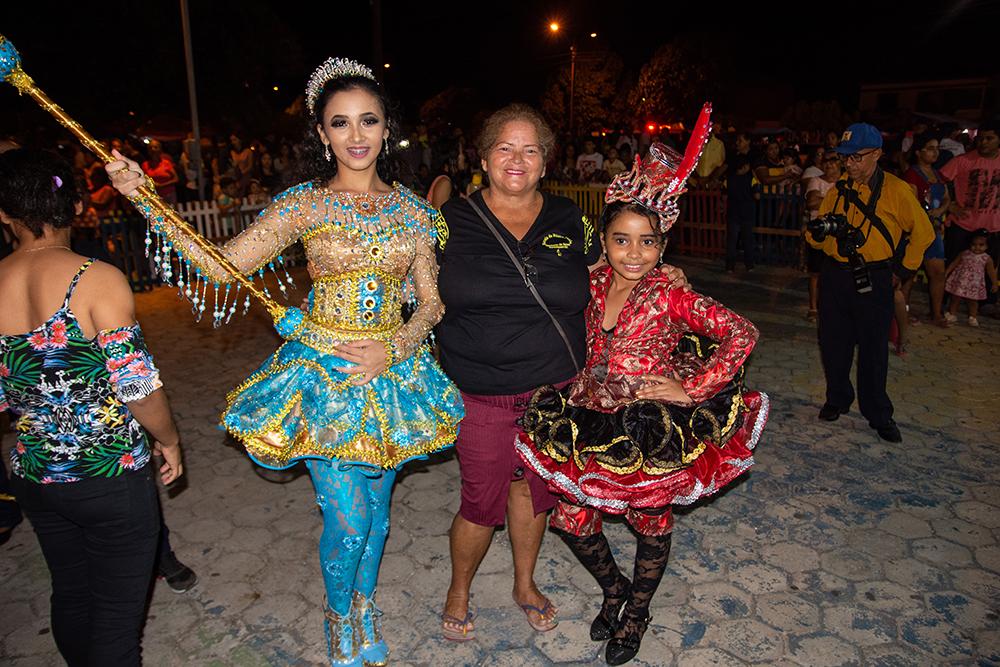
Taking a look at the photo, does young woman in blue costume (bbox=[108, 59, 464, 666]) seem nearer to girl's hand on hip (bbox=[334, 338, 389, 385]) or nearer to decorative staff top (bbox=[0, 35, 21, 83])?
girl's hand on hip (bbox=[334, 338, 389, 385])

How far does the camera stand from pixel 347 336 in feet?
10.1

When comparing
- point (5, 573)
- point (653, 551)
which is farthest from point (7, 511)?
point (653, 551)

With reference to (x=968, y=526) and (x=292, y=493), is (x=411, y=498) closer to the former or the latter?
(x=292, y=493)

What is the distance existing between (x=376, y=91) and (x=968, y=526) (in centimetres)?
432

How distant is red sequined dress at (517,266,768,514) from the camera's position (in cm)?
293

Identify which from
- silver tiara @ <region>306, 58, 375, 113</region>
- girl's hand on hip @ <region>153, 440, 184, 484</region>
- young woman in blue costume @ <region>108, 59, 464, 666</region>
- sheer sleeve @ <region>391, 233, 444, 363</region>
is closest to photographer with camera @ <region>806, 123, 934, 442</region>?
sheer sleeve @ <region>391, 233, 444, 363</region>

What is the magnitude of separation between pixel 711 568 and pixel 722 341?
5.43 feet

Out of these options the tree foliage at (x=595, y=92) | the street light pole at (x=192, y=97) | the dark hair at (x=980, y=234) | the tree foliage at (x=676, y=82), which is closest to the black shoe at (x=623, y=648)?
the dark hair at (x=980, y=234)

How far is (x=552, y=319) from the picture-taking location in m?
3.23

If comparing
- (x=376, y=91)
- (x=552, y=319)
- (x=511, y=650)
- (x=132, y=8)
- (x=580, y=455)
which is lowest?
(x=511, y=650)

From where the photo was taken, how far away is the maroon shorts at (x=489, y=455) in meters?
3.28

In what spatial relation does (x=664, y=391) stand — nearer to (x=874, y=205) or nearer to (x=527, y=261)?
(x=527, y=261)

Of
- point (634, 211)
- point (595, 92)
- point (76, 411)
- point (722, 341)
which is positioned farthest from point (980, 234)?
point (595, 92)

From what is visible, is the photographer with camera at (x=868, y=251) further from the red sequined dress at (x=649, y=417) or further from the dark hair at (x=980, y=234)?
the dark hair at (x=980, y=234)
